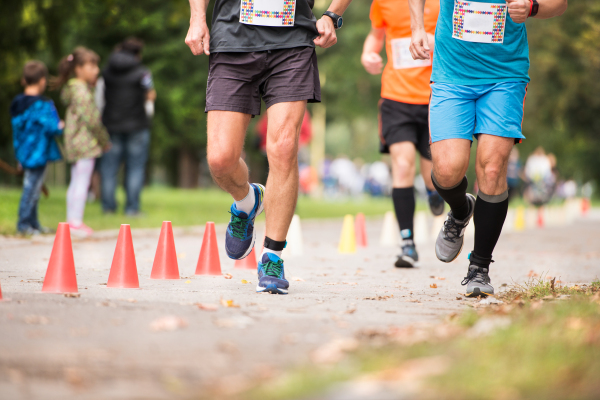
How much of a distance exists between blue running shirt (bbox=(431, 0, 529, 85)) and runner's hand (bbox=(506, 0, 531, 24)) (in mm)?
117

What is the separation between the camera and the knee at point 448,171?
438cm

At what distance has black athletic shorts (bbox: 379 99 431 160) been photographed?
20.5 feet

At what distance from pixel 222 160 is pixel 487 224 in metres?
1.63

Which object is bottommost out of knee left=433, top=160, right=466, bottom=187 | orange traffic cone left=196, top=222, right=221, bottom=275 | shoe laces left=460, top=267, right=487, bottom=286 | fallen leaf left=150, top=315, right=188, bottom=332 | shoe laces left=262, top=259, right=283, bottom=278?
orange traffic cone left=196, top=222, right=221, bottom=275

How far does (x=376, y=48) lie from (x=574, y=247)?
4345mm

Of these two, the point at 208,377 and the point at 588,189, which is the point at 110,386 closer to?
the point at 208,377

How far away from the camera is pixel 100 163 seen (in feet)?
36.5

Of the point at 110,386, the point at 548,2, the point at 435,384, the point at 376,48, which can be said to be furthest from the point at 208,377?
the point at 376,48

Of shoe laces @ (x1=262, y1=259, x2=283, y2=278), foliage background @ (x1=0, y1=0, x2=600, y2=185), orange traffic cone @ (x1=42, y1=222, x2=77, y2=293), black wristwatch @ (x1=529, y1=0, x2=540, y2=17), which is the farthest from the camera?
foliage background @ (x1=0, y1=0, x2=600, y2=185)

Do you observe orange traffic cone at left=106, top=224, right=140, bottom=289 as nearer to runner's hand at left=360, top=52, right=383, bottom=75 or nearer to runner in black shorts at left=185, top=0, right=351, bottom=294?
runner in black shorts at left=185, top=0, right=351, bottom=294

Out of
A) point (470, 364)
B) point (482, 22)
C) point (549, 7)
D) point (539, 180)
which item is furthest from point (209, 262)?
point (539, 180)

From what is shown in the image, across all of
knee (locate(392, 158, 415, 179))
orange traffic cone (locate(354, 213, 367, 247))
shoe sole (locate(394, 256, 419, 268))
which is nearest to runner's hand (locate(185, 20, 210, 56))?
knee (locate(392, 158, 415, 179))

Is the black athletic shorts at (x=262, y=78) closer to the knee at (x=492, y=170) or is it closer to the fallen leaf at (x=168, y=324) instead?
the knee at (x=492, y=170)

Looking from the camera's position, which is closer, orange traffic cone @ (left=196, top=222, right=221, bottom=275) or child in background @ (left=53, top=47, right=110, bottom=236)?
orange traffic cone @ (left=196, top=222, right=221, bottom=275)
